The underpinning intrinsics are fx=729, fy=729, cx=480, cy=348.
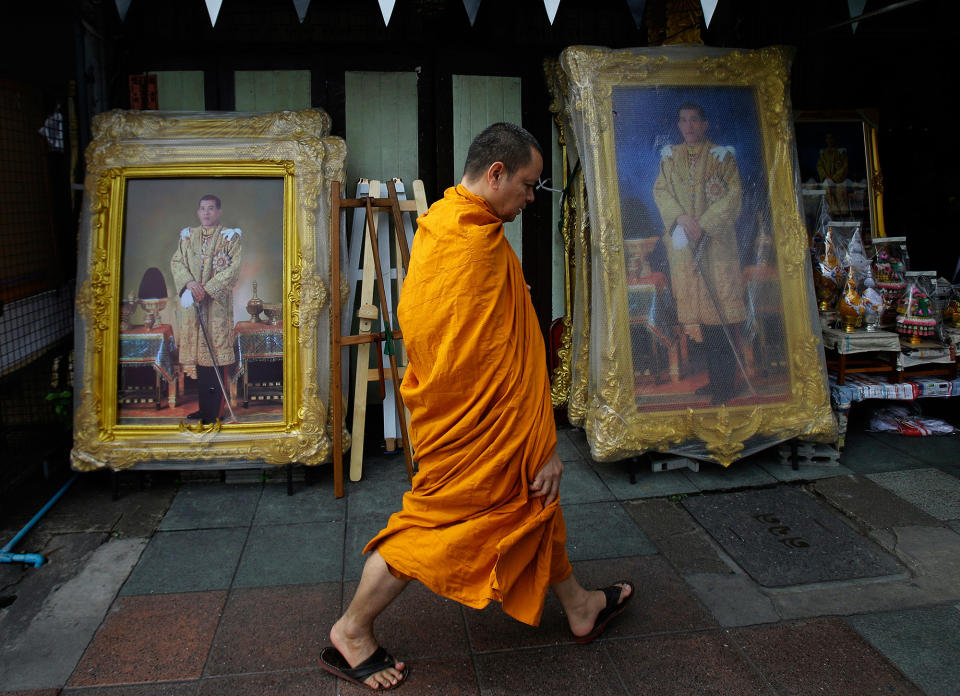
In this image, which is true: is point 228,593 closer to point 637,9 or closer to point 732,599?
point 732,599

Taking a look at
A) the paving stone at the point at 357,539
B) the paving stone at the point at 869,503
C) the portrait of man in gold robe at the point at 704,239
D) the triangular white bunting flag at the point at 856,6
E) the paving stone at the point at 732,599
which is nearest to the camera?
the paving stone at the point at 732,599

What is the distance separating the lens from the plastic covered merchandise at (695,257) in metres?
4.11

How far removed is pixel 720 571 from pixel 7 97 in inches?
174

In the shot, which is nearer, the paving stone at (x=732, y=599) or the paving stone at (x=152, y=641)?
the paving stone at (x=152, y=641)

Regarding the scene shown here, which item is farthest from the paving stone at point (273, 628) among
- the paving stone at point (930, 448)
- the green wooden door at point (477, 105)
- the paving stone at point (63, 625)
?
the paving stone at point (930, 448)

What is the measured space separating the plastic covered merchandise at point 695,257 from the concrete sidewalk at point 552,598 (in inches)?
15.2

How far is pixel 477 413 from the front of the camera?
7.75 feet

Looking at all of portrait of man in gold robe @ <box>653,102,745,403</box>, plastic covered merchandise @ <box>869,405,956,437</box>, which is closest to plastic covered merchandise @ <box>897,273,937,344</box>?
plastic covered merchandise @ <box>869,405,956,437</box>

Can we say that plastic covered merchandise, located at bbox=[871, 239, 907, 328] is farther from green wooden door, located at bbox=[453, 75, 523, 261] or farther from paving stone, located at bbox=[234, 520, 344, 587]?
paving stone, located at bbox=[234, 520, 344, 587]

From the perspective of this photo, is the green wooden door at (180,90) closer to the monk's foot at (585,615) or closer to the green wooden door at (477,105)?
the green wooden door at (477,105)

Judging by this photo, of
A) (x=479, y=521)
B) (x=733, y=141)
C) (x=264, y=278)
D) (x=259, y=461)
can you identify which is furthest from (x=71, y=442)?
(x=733, y=141)

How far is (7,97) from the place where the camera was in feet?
13.0

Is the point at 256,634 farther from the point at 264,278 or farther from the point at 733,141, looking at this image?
the point at 733,141

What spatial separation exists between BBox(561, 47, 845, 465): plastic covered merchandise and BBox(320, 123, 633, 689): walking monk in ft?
5.59
